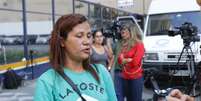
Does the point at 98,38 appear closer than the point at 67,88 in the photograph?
No

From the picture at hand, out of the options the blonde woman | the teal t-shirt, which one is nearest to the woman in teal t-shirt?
the teal t-shirt

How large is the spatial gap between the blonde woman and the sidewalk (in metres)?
4.42

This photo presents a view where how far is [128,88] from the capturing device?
7.47 metres

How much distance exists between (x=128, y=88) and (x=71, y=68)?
4.61 meters

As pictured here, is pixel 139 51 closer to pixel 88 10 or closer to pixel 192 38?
pixel 192 38

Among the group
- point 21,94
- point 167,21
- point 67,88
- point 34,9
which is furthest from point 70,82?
point 34,9

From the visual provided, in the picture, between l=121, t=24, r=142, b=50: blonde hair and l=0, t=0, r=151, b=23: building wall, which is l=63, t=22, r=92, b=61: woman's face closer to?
l=121, t=24, r=142, b=50: blonde hair

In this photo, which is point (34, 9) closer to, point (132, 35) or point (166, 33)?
point (166, 33)

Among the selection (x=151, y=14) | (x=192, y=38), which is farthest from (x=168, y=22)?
(x=192, y=38)

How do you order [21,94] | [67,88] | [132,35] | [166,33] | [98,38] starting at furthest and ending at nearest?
[166,33] < [21,94] < [98,38] < [132,35] < [67,88]

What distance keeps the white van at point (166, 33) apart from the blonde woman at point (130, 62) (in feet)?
12.6

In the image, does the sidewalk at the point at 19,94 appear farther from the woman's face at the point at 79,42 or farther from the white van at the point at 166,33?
the woman's face at the point at 79,42

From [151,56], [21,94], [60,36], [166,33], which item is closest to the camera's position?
[60,36]

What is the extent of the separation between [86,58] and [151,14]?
34.8 feet
